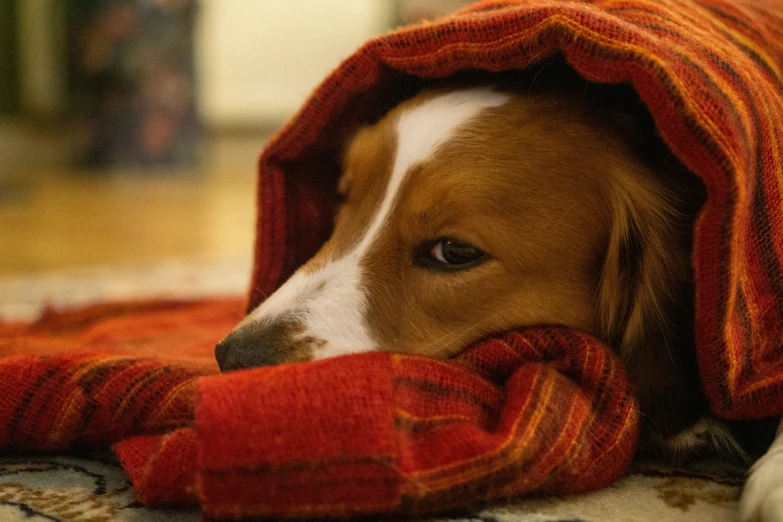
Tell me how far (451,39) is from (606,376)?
537 millimetres

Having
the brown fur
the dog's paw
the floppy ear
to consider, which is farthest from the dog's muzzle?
the dog's paw

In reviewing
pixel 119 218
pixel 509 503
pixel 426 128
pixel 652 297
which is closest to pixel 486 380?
pixel 509 503

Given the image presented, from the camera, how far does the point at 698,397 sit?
3.80 ft

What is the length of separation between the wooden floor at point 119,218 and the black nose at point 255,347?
6.81 feet

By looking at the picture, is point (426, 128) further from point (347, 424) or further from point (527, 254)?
point (347, 424)

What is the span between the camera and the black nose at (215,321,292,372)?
43.3 inches

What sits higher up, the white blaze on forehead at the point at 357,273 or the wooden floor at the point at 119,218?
the white blaze on forehead at the point at 357,273

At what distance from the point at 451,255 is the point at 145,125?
526 centimetres

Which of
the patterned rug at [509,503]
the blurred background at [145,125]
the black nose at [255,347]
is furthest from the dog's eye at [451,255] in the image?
the blurred background at [145,125]

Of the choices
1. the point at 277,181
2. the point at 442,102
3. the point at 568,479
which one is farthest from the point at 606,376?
the point at 277,181

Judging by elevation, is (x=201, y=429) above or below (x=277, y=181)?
below

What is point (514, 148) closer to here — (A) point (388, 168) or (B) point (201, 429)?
(A) point (388, 168)

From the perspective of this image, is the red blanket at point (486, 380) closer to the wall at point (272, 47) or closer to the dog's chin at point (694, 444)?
the dog's chin at point (694, 444)

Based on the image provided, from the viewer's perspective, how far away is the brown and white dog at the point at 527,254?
1.17m
